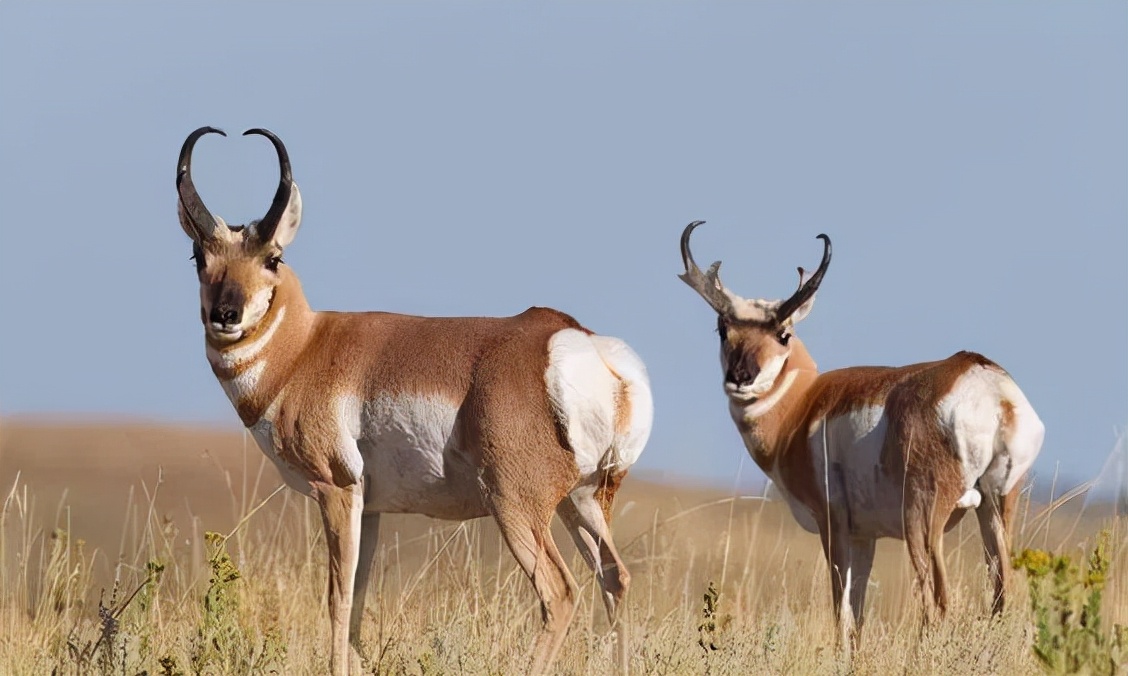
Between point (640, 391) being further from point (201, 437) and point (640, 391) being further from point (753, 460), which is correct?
point (201, 437)

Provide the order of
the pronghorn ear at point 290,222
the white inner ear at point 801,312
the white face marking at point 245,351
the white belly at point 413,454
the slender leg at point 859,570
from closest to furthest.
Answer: the white belly at point 413,454, the white face marking at point 245,351, the pronghorn ear at point 290,222, the slender leg at point 859,570, the white inner ear at point 801,312

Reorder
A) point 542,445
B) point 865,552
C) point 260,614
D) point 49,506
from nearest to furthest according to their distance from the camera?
point 542,445 < point 260,614 < point 865,552 < point 49,506

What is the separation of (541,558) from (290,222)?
8.68 feet

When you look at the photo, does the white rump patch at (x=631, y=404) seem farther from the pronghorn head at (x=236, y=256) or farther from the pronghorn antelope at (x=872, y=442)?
the pronghorn antelope at (x=872, y=442)

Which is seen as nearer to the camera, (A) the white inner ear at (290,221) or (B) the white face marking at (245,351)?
(B) the white face marking at (245,351)

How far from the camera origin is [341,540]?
28.2 feet

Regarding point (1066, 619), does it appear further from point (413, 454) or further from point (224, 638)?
point (224, 638)

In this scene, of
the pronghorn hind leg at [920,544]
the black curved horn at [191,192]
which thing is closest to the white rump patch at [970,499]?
the pronghorn hind leg at [920,544]

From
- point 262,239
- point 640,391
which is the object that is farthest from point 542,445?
point 262,239

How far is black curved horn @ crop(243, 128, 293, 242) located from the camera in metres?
9.07

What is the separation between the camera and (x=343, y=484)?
8.66m

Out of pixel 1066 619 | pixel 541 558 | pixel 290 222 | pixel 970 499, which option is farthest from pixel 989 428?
pixel 290 222

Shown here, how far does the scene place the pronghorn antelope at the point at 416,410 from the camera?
8.46m

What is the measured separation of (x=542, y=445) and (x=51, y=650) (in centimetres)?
323
